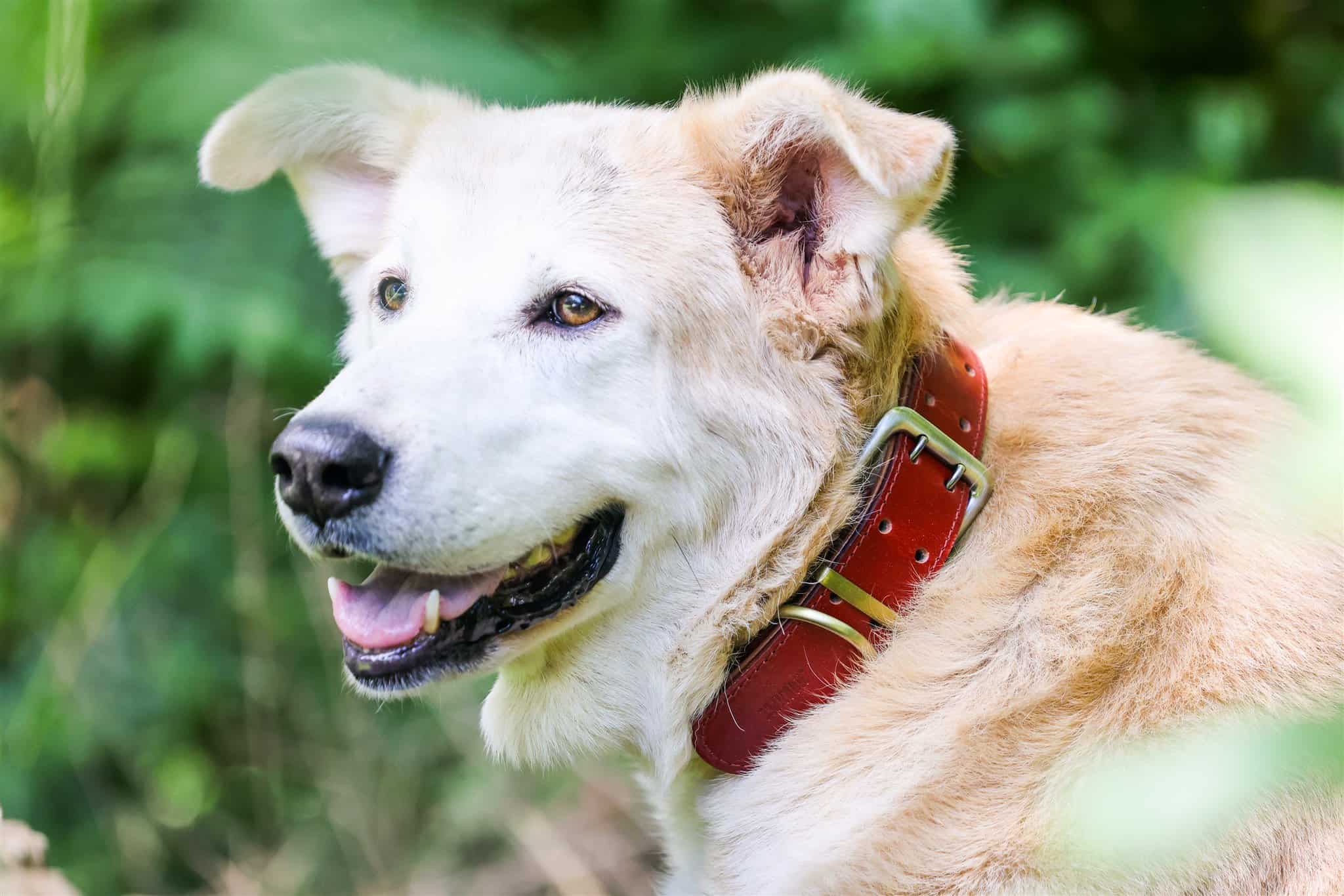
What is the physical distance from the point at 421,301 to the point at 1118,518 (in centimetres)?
137

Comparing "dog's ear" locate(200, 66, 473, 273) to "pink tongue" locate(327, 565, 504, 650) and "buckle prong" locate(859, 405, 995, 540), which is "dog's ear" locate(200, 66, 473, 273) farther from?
"buckle prong" locate(859, 405, 995, 540)

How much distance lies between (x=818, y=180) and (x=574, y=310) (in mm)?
531

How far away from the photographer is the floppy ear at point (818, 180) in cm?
198

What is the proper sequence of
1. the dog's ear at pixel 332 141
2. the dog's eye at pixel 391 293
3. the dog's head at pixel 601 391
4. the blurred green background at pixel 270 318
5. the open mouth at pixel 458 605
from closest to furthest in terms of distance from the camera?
1. the dog's head at pixel 601 391
2. the open mouth at pixel 458 605
3. the dog's eye at pixel 391 293
4. the dog's ear at pixel 332 141
5. the blurred green background at pixel 270 318

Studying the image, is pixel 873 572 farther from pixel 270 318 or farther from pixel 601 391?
pixel 270 318

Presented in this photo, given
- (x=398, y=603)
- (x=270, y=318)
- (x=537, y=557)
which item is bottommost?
(x=270, y=318)

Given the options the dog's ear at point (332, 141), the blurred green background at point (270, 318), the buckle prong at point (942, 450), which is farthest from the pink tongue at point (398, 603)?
the blurred green background at point (270, 318)

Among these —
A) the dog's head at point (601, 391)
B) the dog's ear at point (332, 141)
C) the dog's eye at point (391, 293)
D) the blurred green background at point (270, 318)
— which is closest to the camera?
the dog's head at point (601, 391)

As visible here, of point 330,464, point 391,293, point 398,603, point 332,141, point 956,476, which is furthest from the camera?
point 332,141

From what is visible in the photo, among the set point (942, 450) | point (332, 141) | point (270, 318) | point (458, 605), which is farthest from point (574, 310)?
point (270, 318)

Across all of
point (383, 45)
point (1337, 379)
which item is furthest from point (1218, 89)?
point (1337, 379)

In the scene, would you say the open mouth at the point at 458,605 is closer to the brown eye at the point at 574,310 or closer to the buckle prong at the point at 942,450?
the brown eye at the point at 574,310

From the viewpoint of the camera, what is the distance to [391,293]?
251cm

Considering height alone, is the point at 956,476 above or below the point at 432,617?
above
